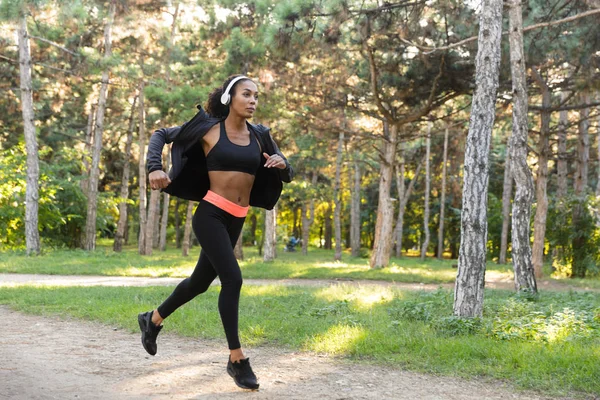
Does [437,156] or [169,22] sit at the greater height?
[169,22]

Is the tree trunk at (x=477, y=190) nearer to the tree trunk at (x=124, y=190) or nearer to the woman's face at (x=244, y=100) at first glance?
the woman's face at (x=244, y=100)

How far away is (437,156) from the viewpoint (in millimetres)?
35000

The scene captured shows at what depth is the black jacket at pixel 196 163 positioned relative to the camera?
486cm

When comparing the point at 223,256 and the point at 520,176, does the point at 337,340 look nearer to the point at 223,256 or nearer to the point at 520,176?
the point at 223,256

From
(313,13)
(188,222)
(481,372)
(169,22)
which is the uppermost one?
(169,22)

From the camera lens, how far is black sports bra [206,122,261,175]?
476 centimetres

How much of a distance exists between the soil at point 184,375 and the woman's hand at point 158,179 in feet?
4.79

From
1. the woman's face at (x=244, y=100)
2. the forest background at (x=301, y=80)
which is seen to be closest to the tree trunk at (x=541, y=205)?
the forest background at (x=301, y=80)

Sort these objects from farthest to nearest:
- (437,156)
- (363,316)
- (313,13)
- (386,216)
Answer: (437,156) < (386,216) < (313,13) < (363,316)

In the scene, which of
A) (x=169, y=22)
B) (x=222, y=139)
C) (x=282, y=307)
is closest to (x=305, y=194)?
(x=169, y=22)

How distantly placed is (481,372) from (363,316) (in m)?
2.61

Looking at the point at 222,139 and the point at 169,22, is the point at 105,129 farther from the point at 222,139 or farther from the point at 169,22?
the point at 222,139

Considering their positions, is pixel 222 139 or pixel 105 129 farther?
pixel 105 129

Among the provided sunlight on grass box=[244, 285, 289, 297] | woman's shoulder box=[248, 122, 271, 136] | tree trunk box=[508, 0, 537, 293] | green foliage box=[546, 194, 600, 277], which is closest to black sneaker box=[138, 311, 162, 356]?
woman's shoulder box=[248, 122, 271, 136]
